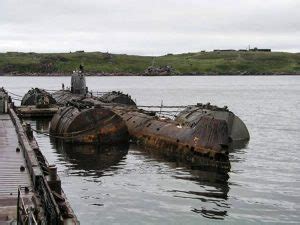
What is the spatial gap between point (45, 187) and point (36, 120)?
49922 mm

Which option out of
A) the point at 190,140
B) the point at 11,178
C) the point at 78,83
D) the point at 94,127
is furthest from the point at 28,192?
the point at 78,83

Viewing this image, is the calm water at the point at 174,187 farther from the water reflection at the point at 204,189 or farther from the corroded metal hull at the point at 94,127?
the corroded metal hull at the point at 94,127

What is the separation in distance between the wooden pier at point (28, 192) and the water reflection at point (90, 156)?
28.5 ft

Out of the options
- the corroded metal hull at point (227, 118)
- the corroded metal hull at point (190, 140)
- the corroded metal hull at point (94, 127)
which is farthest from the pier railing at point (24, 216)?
the corroded metal hull at point (227, 118)

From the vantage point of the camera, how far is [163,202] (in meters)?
25.8

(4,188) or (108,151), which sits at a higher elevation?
(4,188)

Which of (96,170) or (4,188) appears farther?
(96,170)

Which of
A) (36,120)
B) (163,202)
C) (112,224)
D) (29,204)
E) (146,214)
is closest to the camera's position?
(29,204)

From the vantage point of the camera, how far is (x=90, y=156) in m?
39.4

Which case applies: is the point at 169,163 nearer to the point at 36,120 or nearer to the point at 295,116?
the point at 36,120

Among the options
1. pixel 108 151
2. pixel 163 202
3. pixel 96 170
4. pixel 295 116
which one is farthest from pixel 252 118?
pixel 163 202

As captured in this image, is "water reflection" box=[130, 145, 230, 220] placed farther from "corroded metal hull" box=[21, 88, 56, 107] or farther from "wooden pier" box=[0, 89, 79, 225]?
"corroded metal hull" box=[21, 88, 56, 107]

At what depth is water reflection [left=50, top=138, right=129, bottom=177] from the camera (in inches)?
1371

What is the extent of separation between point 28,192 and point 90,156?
2222 centimetres
